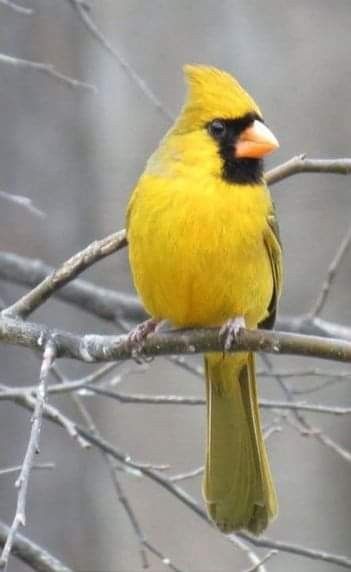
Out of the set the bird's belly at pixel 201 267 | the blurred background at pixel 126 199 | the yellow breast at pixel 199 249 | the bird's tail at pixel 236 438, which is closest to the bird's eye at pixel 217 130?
the yellow breast at pixel 199 249

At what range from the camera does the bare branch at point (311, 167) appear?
Answer: 3.97 meters

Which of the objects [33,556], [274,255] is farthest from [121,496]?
[274,255]

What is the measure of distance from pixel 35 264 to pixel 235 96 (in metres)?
1.49

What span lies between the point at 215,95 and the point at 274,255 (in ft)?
1.55

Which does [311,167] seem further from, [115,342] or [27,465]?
[27,465]

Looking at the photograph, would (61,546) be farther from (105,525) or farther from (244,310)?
(244,310)

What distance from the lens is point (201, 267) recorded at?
4.04m

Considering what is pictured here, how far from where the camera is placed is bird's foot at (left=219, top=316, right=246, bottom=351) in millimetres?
3826

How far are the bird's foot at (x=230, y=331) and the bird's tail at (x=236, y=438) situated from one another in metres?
0.43

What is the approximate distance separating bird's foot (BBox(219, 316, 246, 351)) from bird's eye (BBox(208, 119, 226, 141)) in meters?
0.52

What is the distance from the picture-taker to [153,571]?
6.41 metres

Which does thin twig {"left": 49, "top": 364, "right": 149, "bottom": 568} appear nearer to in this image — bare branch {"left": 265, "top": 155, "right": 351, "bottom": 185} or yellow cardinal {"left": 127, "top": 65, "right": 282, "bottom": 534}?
yellow cardinal {"left": 127, "top": 65, "right": 282, "bottom": 534}

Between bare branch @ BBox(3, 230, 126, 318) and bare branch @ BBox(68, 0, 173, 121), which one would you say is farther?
bare branch @ BBox(68, 0, 173, 121)

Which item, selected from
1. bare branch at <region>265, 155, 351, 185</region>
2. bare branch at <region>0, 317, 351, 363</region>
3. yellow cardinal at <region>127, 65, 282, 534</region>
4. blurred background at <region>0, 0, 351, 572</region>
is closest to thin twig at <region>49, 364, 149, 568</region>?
yellow cardinal at <region>127, 65, 282, 534</region>
